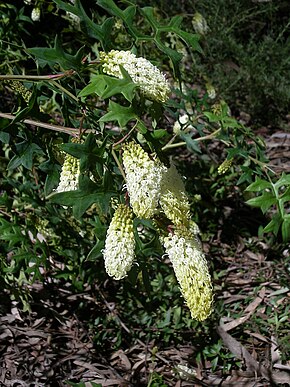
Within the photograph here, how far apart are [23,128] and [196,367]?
1.63 m

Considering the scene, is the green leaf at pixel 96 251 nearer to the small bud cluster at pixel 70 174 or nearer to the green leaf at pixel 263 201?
the small bud cluster at pixel 70 174

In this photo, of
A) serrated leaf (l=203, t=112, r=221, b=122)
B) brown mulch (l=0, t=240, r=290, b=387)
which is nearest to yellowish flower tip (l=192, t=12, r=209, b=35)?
serrated leaf (l=203, t=112, r=221, b=122)

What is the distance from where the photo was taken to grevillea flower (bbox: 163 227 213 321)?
1893 millimetres

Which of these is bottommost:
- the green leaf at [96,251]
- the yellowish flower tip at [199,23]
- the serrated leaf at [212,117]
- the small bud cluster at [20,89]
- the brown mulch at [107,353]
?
the brown mulch at [107,353]

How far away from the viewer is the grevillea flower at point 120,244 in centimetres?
183

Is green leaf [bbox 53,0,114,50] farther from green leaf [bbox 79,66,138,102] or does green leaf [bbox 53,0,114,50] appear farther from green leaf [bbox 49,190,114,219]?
green leaf [bbox 49,190,114,219]

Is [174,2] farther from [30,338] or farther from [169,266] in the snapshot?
[30,338]

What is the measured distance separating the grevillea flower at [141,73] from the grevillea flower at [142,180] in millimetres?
172

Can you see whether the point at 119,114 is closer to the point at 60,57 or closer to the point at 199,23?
the point at 60,57

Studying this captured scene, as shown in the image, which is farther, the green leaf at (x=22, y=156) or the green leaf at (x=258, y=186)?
the green leaf at (x=258, y=186)

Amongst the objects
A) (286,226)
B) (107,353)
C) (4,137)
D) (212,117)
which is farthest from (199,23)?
(4,137)

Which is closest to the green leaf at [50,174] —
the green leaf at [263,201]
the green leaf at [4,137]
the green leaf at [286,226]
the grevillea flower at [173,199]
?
the green leaf at [4,137]

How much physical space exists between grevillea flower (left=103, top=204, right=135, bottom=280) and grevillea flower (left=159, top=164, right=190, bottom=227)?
13cm

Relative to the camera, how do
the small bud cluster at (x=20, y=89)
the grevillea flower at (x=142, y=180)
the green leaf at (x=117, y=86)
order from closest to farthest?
1. the green leaf at (x=117, y=86)
2. the grevillea flower at (x=142, y=180)
3. the small bud cluster at (x=20, y=89)
